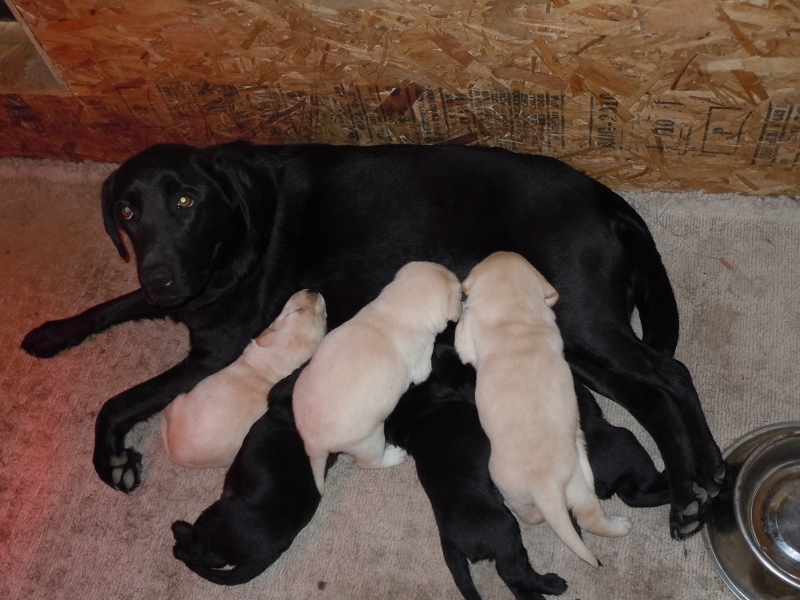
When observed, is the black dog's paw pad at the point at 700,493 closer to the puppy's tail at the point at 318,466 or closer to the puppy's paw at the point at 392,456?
the puppy's paw at the point at 392,456

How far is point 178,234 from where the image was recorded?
2.05 meters

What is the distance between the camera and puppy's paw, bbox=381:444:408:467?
6.86 feet

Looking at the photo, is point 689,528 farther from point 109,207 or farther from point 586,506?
point 109,207

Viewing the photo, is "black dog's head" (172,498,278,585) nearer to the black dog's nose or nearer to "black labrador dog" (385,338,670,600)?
"black labrador dog" (385,338,670,600)

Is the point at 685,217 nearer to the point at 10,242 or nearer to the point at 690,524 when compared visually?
the point at 690,524

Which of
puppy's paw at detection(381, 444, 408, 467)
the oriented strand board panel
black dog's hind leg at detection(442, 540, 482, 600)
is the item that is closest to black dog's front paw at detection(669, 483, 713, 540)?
black dog's hind leg at detection(442, 540, 482, 600)

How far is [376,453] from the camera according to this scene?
200 centimetres

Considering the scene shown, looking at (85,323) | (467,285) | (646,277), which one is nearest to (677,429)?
(646,277)

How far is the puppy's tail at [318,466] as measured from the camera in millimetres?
1870

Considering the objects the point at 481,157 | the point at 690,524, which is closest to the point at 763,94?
the point at 481,157

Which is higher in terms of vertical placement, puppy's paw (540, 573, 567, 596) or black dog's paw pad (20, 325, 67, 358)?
black dog's paw pad (20, 325, 67, 358)

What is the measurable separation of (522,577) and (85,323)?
1648mm

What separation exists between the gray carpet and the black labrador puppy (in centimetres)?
17

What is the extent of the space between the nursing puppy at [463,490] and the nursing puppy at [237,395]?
0.34 m
